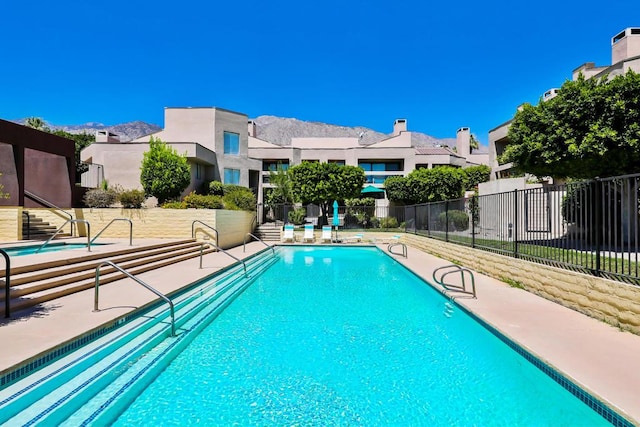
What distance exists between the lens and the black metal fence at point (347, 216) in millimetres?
26297

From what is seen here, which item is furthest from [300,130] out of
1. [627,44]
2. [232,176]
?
[627,44]

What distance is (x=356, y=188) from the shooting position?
2733 centimetres

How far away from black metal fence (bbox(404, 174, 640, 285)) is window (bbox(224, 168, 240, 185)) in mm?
18606

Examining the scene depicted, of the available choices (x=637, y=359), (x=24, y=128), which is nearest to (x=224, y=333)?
(x=637, y=359)

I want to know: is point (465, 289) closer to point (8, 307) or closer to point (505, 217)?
point (505, 217)

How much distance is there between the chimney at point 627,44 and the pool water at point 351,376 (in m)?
28.4

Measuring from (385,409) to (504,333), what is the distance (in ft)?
7.24

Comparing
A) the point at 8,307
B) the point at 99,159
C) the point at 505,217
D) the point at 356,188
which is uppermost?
A: the point at 99,159

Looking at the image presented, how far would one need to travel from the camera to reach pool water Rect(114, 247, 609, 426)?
128 inches

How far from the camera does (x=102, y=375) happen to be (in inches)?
142

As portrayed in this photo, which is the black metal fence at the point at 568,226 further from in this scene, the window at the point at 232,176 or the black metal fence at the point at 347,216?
the window at the point at 232,176

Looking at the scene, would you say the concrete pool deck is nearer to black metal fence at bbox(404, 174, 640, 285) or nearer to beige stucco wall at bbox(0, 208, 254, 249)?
black metal fence at bbox(404, 174, 640, 285)

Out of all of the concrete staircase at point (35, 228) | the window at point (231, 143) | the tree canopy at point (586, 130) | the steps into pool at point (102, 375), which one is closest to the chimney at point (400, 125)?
the window at point (231, 143)

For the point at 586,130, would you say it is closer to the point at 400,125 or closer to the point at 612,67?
the point at 612,67
